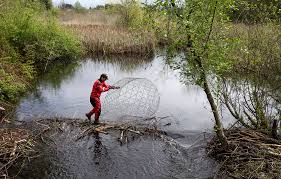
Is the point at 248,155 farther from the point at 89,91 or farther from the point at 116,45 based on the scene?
the point at 116,45

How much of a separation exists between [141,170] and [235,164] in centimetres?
234

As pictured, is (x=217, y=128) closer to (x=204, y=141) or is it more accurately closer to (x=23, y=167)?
(x=204, y=141)

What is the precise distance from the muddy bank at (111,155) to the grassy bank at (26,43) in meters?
4.49

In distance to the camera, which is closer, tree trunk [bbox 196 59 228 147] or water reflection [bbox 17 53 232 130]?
tree trunk [bbox 196 59 228 147]

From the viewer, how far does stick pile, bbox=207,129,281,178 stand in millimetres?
8102

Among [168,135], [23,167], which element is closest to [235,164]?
[168,135]

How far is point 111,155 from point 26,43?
42.2 feet

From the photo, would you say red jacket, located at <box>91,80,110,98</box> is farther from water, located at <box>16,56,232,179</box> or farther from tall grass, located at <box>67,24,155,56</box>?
tall grass, located at <box>67,24,155,56</box>

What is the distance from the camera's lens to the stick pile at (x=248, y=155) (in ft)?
26.6

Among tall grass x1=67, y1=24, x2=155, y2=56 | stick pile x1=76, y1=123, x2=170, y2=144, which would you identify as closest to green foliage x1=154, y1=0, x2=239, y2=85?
stick pile x1=76, y1=123, x2=170, y2=144

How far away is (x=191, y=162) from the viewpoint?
962 centimetres

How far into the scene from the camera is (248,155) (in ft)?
28.4

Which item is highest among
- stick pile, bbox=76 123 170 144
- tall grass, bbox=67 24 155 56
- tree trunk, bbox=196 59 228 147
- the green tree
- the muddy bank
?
tall grass, bbox=67 24 155 56

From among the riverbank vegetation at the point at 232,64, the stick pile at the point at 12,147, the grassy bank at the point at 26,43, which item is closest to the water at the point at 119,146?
the stick pile at the point at 12,147
